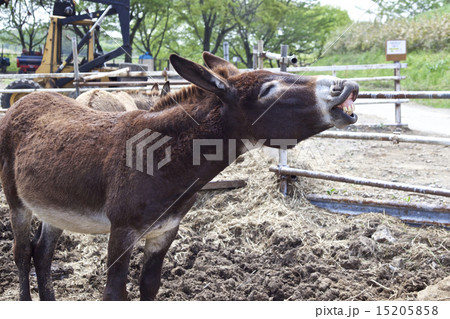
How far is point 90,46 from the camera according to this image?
17.1 metres

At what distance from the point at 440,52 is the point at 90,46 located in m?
16.3

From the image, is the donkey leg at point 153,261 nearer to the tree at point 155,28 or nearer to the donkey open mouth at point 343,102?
the donkey open mouth at point 343,102

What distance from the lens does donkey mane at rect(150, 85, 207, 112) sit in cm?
293

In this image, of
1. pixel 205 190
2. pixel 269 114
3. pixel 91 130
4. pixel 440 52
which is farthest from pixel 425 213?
pixel 440 52

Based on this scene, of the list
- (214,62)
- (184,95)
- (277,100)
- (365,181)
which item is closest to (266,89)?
(277,100)

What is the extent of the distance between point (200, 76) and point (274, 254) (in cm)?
239

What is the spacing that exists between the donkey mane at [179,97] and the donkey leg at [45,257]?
1.47m

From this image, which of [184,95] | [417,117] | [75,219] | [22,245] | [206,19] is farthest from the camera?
[206,19]

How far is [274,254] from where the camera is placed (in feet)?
14.6

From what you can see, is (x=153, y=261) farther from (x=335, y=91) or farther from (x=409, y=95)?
(x=409, y=95)

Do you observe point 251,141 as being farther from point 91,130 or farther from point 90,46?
point 90,46

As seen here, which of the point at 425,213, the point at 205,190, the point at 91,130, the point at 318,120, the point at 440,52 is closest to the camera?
the point at 318,120

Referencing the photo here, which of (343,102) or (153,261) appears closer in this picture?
(343,102)

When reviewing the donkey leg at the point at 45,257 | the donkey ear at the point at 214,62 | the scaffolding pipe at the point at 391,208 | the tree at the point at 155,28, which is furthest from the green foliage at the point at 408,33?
the donkey leg at the point at 45,257
